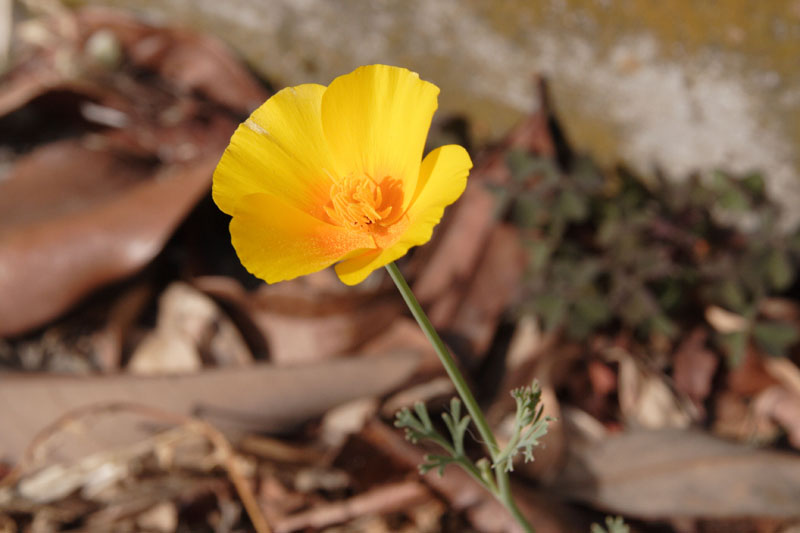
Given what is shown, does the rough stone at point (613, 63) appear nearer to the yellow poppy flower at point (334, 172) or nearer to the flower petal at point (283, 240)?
the yellow poppy flower at point (334, 172)

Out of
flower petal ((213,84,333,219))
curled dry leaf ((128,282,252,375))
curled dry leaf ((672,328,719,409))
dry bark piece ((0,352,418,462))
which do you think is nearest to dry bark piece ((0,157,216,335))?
curled dry leaf ((128,282,252,375))

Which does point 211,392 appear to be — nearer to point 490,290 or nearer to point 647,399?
point 490,290

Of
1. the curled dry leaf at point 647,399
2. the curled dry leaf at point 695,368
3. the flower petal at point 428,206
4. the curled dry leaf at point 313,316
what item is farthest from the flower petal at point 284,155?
the curled dry leaf at point 695,368

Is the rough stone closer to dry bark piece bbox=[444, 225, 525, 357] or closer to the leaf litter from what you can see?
the leaf litter

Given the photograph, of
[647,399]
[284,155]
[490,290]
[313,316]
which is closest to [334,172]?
[284,155]

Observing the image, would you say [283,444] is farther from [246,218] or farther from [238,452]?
[246,218]
